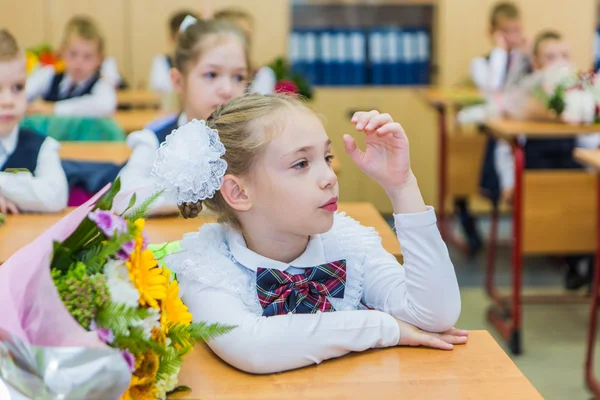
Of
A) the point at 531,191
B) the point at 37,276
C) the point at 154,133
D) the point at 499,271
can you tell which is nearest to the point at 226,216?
the point at 37,276

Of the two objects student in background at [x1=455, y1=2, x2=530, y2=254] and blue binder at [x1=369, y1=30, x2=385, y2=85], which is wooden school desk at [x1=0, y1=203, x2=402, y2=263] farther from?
blue binder at [x1=369, y1=30, x2=385, y2=85]

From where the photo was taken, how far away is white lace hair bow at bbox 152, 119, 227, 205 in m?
1.51

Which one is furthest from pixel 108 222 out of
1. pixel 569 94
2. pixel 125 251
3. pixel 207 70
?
pixel 569 94

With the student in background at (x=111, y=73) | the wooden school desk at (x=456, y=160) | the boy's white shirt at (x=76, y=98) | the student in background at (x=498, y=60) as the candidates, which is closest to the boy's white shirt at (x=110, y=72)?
the student in background at (x=111, y=73)

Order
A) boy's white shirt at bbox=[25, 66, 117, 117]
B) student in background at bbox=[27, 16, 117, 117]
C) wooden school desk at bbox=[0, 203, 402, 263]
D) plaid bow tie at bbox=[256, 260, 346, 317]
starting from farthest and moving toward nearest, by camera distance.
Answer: student in background at bbox=[27, 16, 117, 117]
boy's white shirt at bbox=[25, 66, 117, 117]
wooden school desk at bbox=[0, 203, 402, 263]
plaid bow tie at bbox=[256, 260, 346, 317]

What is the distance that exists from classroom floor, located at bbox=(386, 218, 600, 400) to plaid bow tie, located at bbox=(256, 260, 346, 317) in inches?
68.6

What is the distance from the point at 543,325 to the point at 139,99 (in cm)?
290

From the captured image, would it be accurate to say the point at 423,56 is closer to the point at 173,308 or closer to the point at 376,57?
the point at 376,57

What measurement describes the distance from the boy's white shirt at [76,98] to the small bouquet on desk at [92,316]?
3.87m

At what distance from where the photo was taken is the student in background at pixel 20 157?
7.70ft

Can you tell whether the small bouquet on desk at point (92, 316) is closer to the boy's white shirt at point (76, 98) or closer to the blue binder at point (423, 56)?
the boy's white shirt at point (76, 98)

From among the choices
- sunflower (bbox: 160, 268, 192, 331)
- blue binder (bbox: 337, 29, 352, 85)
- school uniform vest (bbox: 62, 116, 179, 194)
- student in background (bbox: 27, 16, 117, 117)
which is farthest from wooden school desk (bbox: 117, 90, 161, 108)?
sunflower (bbox: 160, 268, 192, 331)

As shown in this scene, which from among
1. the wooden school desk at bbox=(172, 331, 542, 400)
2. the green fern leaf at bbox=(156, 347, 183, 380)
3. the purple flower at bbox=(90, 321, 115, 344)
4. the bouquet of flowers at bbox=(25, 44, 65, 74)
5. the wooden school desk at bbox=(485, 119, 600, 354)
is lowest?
the wooden school desk at bbox=(485, 119, 600, 354)

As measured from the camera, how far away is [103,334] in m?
1.07
